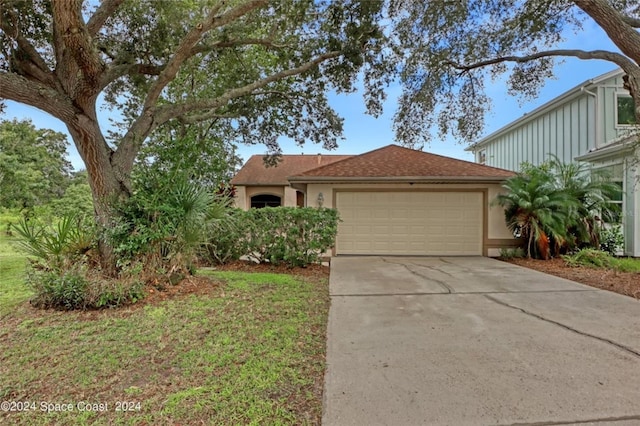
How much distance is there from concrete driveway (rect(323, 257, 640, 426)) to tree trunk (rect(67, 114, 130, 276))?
12.9ft

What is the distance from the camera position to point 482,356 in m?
3.29

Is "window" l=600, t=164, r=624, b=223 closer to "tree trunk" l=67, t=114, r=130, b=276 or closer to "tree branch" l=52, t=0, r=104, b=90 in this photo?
"tree trunk" l=67, t=114, r=130, b=276

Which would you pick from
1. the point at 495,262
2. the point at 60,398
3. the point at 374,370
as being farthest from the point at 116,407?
the point at 495,262

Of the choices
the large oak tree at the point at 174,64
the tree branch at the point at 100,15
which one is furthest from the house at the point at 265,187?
the tree branch at the point at 100,15

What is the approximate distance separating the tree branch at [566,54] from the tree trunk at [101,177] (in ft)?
28.6

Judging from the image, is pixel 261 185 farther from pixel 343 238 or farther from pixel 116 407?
pixel 116 407

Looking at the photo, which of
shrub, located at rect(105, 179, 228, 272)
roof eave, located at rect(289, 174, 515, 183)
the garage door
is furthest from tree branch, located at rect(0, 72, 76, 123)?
the garage door

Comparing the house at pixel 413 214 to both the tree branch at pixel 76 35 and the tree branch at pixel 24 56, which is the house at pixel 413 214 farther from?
the tree branch at pixel 24 56

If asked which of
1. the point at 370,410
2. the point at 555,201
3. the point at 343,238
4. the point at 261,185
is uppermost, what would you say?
the point at 261,185

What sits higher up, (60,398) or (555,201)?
(555,201)

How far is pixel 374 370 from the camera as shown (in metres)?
3.05

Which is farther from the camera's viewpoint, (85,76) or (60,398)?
(85,76)

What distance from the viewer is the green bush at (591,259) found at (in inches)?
319

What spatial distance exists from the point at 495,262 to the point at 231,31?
376 inches
